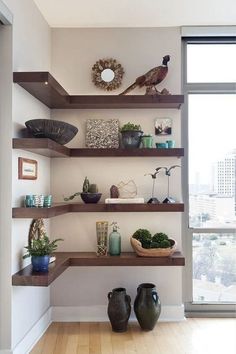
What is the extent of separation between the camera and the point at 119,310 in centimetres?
299

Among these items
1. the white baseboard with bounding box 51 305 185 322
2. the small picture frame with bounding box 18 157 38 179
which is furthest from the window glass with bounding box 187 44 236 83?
the white baseboard with bounding box 51 305 185 322

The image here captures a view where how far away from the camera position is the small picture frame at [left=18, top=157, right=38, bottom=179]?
256cm

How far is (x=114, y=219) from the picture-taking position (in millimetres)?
3396

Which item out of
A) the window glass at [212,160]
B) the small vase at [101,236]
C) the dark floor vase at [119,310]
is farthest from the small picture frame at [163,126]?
the dark floor vase at [119,310]

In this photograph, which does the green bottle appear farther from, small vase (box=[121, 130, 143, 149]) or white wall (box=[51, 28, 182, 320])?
small vase (box=[121, 130, 143, 149])

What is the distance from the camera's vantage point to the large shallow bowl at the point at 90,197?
3.20m

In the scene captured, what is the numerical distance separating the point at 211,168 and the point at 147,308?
4.98ft

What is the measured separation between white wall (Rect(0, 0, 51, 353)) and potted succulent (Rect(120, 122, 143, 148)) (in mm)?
763

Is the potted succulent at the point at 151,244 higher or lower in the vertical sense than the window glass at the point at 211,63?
lower

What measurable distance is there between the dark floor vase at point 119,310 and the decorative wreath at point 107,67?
195 cm

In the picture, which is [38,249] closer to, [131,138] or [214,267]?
[131,138]

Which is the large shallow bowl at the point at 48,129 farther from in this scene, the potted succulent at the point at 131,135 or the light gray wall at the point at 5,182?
the potted succulent at the point at 131,135

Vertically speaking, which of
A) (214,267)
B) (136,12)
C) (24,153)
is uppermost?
(136,12)

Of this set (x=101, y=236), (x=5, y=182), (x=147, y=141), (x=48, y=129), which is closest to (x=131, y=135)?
(x=147, y=141)
